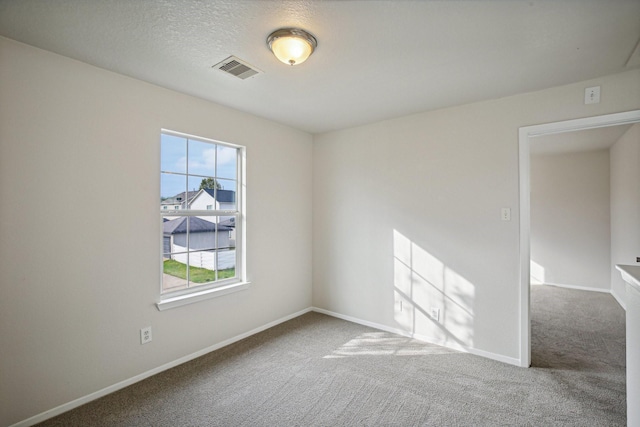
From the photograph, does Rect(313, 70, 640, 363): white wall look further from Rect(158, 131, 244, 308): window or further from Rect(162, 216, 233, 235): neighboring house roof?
Rect(162, 216, 233, 235): neighboring house roof

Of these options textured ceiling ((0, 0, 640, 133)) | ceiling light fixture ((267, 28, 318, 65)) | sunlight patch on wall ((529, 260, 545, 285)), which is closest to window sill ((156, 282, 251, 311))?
textured ceiling ((0, 0, 640, 133))

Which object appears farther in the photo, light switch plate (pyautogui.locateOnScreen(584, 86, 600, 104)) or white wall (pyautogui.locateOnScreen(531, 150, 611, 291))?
white wall (pyautogui.locateOnScreen(531, 150, 611, 291))

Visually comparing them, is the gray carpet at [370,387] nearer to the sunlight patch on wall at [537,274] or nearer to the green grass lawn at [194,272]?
the green grass lawn at [194,272]

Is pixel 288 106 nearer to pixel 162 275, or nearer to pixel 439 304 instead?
pixel 162 275

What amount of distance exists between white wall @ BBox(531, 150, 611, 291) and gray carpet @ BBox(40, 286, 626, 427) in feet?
8.53

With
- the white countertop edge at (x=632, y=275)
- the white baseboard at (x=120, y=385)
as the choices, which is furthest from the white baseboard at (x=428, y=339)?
the white countertop edge at (x=632, y=275)

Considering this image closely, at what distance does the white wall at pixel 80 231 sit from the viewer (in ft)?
6.50

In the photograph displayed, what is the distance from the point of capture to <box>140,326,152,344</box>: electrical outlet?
2.58m

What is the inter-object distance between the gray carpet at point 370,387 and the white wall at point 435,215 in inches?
15.5

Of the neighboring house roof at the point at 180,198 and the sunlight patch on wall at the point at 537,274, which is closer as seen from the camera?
the neighboring house roof at the point at 180,198

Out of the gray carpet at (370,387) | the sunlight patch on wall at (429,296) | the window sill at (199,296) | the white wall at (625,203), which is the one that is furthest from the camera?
the white wall at (625,203)

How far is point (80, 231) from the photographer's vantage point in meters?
2.26

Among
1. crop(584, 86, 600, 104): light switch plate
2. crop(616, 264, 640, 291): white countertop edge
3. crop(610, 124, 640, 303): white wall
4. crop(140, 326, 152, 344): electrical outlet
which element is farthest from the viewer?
crop(610, 124, 640, 303): white wall

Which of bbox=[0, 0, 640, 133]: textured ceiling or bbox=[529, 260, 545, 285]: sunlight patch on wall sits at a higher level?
bbox=[0, 0, 640, 133]: textured ceiling
